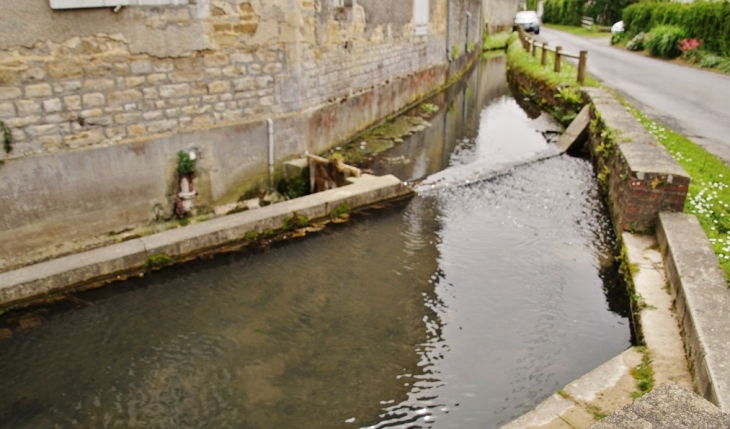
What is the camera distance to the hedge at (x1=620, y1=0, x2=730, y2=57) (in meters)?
18.4

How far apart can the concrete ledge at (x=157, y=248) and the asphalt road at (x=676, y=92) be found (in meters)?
5.72

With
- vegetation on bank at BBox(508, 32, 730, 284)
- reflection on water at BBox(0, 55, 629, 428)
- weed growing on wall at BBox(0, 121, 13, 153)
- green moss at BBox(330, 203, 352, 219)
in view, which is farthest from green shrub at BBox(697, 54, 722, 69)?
weed growing on wall at BBox(0, 121, 13, 153)

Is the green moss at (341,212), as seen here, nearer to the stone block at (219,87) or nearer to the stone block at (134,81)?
the stone block at (219,87)

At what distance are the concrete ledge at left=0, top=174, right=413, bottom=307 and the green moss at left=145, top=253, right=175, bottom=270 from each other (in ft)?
0.12

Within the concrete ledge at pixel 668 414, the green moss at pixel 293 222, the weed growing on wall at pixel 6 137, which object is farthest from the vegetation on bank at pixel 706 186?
the weed growing on wall at pixel 6 137

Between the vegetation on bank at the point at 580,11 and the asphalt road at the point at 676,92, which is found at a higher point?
the vegetation on bank at the point at 580,11

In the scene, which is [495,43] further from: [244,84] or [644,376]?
[644,376]

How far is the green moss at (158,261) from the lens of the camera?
5.65 metres

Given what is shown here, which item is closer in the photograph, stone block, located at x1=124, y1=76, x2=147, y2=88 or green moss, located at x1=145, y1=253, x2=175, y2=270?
green moss, located at x1=145, y1=253, x2=175, y2=270

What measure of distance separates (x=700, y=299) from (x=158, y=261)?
15.8 feet

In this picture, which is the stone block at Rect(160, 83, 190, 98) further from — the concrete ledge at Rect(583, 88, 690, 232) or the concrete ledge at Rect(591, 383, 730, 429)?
the concrete ledge at Rect(591, 383, 730, 429)

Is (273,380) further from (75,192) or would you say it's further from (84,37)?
(84,37)

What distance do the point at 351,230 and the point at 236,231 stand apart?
136 centimetres

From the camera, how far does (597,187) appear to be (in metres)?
8.12
